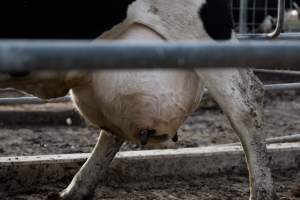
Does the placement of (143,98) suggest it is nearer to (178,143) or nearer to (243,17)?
(178,143)

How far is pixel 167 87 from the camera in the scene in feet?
9.82

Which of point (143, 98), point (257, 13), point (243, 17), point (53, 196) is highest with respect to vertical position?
point (143, 98)

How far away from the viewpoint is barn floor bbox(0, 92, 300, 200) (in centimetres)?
347

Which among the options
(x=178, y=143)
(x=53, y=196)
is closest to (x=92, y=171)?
(x=53, y=196)

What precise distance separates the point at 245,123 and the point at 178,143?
6.22 ft

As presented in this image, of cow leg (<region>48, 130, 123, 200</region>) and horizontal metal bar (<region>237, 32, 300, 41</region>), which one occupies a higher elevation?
horizontal metal bar (<region>237, 32, 300, 41</region>)

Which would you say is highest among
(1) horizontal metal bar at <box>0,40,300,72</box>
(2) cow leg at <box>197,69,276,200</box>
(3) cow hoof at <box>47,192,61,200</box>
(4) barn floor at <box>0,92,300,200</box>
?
(1) horizontal metal bar at <box>0,40,300,72</box>

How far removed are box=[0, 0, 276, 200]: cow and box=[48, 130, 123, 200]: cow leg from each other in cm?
31

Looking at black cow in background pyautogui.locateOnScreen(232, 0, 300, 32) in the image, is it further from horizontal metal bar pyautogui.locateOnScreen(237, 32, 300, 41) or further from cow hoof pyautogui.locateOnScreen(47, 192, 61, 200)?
cow hoof pyautogui.locateOnScreen(47, 192, 61, 200)

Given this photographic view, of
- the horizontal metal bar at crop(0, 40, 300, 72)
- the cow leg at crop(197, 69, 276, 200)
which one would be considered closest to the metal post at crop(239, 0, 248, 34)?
the cow leg at crop(197, 69, 276, 200)

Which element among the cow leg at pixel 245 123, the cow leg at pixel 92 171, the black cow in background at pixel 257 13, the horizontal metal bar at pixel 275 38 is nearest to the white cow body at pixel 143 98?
the cow leg at pixel 245 123

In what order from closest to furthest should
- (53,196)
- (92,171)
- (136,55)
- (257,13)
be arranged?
(136,55) → (53,196) → (92,171) → (257,13)

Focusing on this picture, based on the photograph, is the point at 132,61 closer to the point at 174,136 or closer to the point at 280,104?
the point at 174,136

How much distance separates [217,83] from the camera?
2.99 metres
